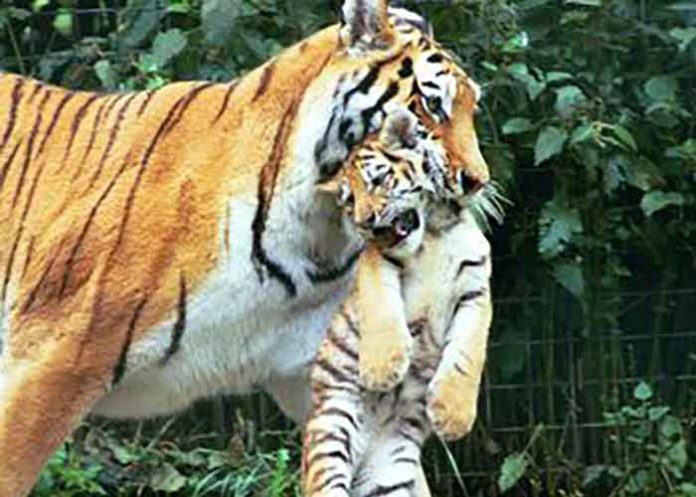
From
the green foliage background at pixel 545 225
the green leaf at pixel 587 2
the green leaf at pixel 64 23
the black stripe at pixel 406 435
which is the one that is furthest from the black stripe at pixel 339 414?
the green leaf at pixel 64 23

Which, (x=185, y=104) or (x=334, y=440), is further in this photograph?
(x=185, y=104)

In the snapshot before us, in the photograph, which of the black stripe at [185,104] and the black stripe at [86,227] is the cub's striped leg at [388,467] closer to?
the black stripe at [86,227]

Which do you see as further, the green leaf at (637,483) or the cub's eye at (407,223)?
the green leaf at (637,483)

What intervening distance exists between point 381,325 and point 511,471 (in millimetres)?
2296

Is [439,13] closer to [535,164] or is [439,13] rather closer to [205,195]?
[535,164]

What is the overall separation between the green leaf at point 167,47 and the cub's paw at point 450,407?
7.27 ft

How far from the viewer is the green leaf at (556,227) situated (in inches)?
254

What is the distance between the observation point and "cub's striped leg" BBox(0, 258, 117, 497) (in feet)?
16.5

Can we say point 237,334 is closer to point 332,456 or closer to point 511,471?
point 332,456

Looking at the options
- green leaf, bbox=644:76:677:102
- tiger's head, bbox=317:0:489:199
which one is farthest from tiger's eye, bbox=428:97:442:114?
green leaf, bbox=644:76:677:102

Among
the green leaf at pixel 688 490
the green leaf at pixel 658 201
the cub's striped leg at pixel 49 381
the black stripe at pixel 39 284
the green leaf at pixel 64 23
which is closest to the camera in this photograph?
the cub's striped leg at pixel 49 381

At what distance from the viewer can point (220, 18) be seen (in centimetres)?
634

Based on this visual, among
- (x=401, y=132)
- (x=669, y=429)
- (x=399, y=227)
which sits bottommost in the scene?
(x=669, y=429)

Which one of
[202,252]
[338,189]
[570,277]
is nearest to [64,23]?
[570,277]
